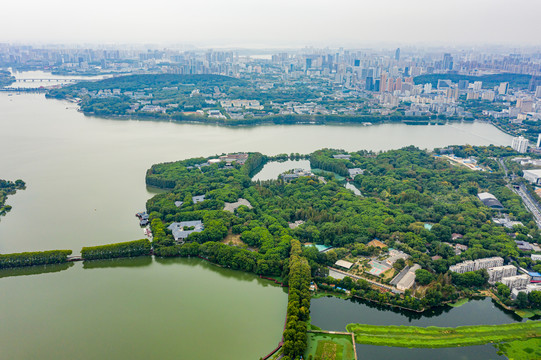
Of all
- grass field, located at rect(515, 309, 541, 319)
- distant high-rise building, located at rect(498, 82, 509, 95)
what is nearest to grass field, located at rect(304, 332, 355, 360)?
grass field, located at rect(515, 309, 541, 319)

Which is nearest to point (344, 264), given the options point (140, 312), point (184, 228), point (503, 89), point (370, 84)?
point (184, 228)

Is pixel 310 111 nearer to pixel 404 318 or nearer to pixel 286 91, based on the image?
pixel 286 91

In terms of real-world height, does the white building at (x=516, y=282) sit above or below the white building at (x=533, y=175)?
below

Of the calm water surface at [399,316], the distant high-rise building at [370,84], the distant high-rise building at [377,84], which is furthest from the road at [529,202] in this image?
the distant high-rise building at [370,84]

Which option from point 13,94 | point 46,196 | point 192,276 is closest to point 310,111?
point 46,196

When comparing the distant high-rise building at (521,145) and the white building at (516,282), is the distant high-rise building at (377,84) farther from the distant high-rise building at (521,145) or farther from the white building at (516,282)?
the white building at (516,282)
